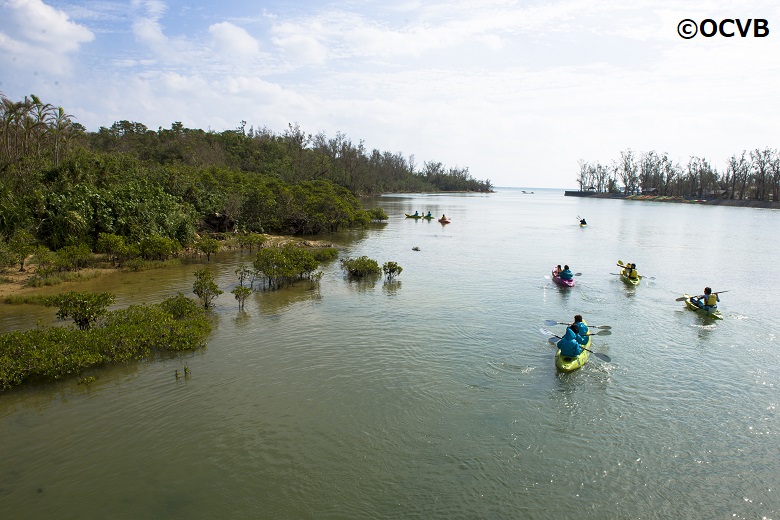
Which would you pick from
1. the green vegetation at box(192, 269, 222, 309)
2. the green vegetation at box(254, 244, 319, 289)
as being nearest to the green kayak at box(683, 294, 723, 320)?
the green vegetation at box(254, 244, 319, 289)

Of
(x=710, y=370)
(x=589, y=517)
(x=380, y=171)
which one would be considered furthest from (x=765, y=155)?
(x=589, y=517)

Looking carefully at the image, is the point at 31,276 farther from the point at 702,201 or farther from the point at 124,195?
the point at 702,201

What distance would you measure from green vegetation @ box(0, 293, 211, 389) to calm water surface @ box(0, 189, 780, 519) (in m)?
0.47

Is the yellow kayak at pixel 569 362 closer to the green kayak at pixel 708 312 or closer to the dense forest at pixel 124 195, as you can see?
the green kayak at pixel 708 312

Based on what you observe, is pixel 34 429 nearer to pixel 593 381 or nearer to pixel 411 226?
pixel 593 381

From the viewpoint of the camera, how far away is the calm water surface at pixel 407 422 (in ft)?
27.0

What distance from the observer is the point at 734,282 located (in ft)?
85.9

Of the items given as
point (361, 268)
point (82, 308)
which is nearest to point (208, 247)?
point (361, 268)

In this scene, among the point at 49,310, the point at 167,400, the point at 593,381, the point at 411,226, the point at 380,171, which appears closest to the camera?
the point at 167,400

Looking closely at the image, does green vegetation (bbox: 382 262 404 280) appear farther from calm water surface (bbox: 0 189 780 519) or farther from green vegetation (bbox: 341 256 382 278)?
calm water surface (bbox: 0 189 780 519)

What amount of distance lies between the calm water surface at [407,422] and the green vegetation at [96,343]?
0.47 meters

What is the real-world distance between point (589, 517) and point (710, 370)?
872 centimetres

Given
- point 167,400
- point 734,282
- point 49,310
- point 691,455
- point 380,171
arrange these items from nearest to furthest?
point 691,455 → point 167,400 → point 49,310 → point 734,282 → point 380,171

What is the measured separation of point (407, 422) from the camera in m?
10.6
